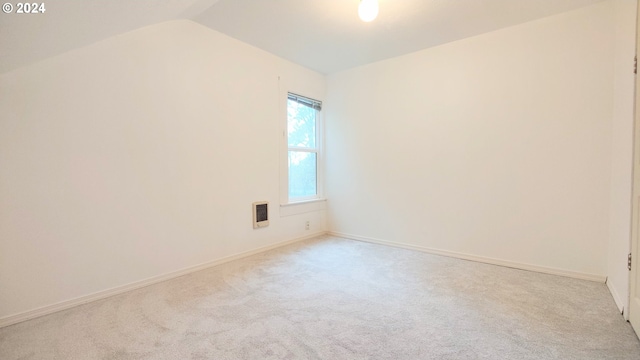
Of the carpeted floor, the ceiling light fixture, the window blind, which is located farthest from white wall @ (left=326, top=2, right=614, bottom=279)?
the ceiling light fixture

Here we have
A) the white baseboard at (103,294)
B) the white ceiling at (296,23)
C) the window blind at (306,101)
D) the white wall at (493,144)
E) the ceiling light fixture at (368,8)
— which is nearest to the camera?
the white ceiling at (296,23)

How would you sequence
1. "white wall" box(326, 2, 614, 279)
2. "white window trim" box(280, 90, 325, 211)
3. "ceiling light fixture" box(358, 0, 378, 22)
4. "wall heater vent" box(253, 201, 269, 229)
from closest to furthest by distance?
"ceiling light fixture" box(358, 0, 378, 22) < "white wall" box(326, 2, 614, 279) < "wall heater vent" box(253, 201, 269, 229) < "white window trim" box(280, 90, 325, 211)

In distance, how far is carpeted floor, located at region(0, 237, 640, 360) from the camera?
1578mm

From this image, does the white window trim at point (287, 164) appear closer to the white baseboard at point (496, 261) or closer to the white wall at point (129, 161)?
the white wall at point (129, 161)

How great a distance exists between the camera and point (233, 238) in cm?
319

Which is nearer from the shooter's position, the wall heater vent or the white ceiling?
the white ceiling

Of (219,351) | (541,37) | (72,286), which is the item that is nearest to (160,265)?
(72,286)

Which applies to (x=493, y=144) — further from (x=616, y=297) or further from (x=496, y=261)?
(x=616, y=297)

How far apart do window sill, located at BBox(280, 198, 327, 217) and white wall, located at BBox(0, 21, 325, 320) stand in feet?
1.16

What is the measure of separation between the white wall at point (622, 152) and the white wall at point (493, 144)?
0.37 ft

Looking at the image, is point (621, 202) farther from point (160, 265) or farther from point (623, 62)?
point (160, 265)

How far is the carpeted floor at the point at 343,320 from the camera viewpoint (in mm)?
1578

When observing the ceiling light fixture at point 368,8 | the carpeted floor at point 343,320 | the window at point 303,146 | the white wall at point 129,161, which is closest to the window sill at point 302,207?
the window at point 303,146

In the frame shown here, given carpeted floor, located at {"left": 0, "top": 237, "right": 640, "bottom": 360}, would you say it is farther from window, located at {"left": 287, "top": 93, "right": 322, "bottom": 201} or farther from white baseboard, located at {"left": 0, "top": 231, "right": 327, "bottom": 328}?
window, located at {"left": 287, "top": 93, "right": 322, "bottom": 201}
